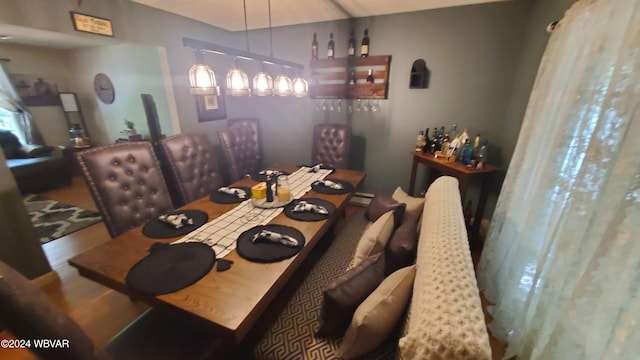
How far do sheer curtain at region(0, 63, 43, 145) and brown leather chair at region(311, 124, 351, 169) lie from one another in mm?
5407

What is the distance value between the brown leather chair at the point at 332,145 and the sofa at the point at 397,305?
1555 millimetres

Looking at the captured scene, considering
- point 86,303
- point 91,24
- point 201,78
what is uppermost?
point 91,24

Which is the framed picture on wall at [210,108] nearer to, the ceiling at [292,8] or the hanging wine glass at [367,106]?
the ceiling at [292,8]

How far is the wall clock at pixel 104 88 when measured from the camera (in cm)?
407

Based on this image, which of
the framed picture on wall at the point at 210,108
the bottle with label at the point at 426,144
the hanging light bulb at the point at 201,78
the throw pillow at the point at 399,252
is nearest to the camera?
the throw pillow at the point at 399,252

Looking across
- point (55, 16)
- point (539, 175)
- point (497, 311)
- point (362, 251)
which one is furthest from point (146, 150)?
point (497, 311)

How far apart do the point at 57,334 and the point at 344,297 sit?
2.67ft

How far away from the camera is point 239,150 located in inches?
114

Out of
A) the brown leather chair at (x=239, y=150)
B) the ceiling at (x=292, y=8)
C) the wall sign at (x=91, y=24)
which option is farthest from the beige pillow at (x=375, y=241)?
the wall sign at (x=91, y=24)

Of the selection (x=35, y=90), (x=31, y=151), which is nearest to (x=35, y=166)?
(x=31, y=151)

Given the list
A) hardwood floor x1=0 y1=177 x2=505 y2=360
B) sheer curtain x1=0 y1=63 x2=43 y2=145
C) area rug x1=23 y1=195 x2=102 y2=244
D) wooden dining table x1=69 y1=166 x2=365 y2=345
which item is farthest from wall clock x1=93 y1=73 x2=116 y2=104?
wooden dining table x1=69 y1=166 x2=365 y2=345

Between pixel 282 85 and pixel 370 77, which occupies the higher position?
pixel 370 77

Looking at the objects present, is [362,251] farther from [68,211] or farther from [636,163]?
[68,211]

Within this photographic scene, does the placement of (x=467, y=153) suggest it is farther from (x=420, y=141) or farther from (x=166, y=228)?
(x=166, y=228)
